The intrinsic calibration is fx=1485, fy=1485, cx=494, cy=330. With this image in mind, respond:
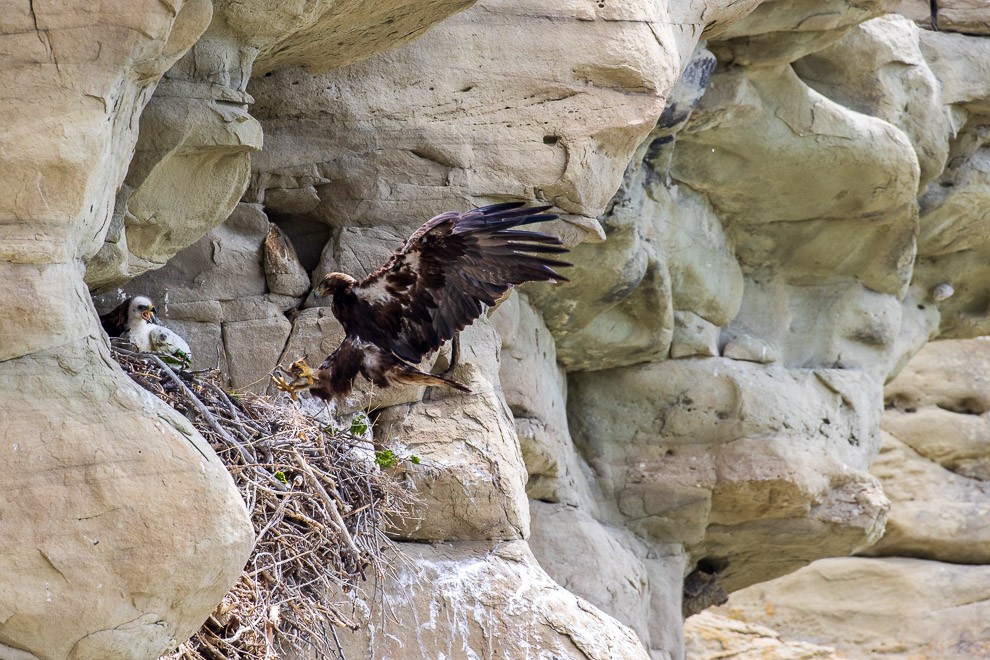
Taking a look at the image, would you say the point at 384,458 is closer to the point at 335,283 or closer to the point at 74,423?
the point at 335,283

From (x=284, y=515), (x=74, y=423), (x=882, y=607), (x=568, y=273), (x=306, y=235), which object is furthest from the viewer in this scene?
(x=882, y=607)

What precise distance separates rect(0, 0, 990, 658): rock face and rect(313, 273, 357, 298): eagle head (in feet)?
0.73

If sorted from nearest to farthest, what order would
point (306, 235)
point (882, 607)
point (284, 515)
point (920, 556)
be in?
point (284, 515), point (306, 235), point (882, 607), point (920, 556)

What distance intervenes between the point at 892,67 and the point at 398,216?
3.61 meters

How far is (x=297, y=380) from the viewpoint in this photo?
475 cm

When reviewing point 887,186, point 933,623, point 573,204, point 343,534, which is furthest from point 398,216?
point 933,623

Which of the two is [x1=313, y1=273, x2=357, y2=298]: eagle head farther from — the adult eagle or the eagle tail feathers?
the eagle tail feathers

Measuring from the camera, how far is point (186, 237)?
4664mm

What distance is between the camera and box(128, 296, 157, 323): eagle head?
15.1ft

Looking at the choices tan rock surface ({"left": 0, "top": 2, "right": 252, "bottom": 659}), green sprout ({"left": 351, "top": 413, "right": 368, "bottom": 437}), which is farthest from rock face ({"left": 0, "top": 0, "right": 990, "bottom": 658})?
green sprout ({"left": 351, "top": 413, "right": 368, "bottom": 437})

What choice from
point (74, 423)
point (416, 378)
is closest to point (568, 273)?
point (416, 378)

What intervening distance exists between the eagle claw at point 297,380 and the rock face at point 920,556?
21.1ft

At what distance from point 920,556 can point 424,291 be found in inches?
264

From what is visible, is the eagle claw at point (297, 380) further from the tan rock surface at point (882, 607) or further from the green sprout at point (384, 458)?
the tan rock surface at point (882, 607)
